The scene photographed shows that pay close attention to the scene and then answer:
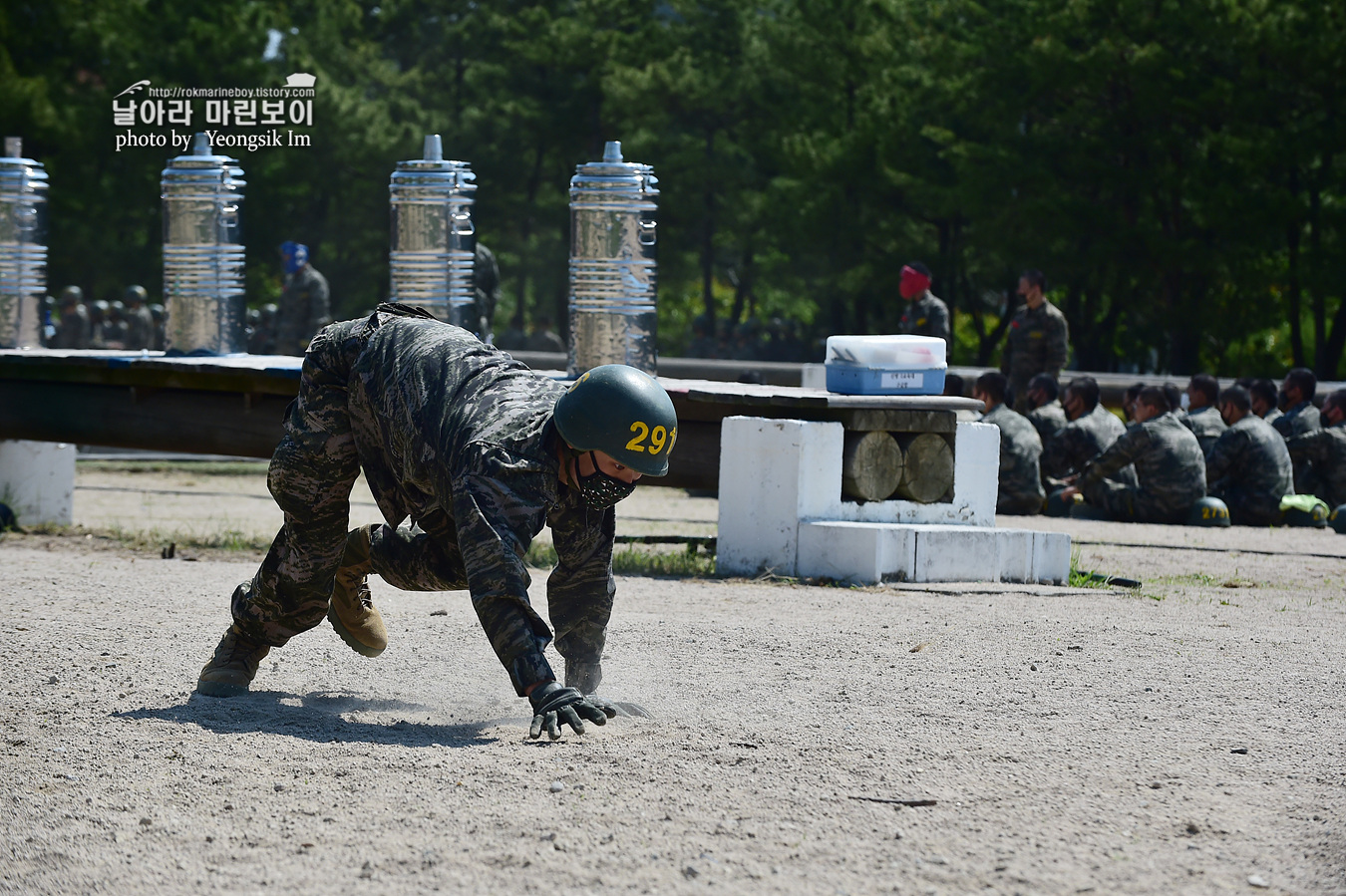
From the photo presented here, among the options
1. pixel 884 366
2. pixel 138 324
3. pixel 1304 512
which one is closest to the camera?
pixel 884 366

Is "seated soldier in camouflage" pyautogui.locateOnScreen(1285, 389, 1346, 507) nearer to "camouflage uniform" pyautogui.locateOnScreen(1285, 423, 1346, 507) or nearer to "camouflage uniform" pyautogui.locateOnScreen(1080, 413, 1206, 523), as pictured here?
"camouflage uniform" pyautogui.locateOnScreen(1285, 423, 1346, 507)

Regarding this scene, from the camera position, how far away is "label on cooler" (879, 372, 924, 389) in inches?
349

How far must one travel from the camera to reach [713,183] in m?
31.8

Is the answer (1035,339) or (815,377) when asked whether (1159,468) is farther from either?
(815,377)

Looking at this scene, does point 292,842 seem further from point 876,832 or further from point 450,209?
point 450,209

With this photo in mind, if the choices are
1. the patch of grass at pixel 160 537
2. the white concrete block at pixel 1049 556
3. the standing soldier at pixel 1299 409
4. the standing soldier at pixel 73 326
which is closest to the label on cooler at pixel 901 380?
the white concrete block at pixel 1049 556

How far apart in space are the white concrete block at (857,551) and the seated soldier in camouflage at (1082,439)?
480 cm

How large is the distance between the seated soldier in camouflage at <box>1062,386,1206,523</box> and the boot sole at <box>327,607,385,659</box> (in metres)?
7.54

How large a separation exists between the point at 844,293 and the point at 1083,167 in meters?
7.11

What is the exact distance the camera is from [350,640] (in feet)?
19.9

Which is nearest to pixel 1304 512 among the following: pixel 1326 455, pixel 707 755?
pixel 1326 455

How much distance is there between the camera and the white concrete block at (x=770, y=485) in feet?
28.2

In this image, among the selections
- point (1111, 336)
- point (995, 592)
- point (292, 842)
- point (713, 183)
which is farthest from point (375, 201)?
point (292, 842)

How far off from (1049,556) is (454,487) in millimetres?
4935
